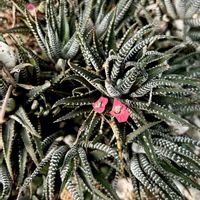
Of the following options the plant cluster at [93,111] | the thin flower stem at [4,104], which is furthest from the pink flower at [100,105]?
the thin flower stem at [4,104]

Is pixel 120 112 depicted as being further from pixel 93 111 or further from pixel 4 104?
pixel 4 104

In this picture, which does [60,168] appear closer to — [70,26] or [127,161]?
[127,161]

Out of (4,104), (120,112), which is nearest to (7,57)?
(4,104)

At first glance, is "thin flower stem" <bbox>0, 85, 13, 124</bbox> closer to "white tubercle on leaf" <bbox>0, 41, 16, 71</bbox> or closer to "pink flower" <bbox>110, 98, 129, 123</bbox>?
"white tubercle on leaf" <bbox>0, 41, 16, 71</bbox>

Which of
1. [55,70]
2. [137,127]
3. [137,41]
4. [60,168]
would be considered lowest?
[60,168]

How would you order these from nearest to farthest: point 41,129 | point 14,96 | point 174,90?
point 174,90 < point 14,96 < point 41,129

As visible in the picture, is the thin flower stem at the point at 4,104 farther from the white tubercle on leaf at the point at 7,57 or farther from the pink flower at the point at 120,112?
the pink flower at the point at 120,112

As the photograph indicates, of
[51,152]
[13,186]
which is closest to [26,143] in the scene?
[51,152]

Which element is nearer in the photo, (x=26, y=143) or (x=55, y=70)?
(x=26, y=143)
